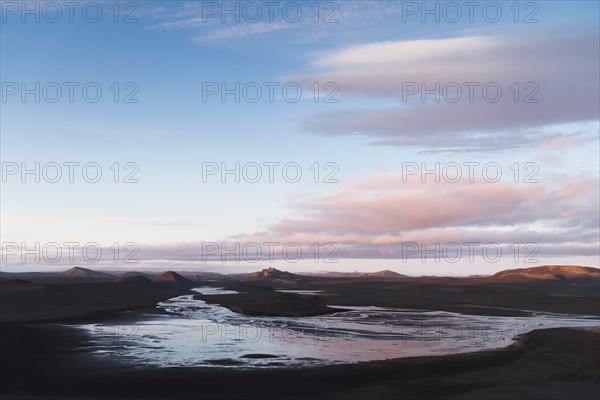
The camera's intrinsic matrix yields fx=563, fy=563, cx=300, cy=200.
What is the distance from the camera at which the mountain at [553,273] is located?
145000 millimetres

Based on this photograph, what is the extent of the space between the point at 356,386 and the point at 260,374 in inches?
173

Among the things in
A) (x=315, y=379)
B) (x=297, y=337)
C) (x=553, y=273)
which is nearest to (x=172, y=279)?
A: (x=553, y=273)

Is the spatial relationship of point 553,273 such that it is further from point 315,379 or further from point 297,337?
point 315,379

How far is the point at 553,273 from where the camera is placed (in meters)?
156

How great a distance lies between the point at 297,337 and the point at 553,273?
138609mm

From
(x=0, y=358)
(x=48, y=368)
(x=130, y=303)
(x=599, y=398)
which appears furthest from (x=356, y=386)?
(x=130, y=303)

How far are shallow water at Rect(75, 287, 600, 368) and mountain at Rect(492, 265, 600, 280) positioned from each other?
97.8 metres

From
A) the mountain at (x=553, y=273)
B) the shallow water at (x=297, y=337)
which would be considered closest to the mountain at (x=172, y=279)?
the shallow water at (x=297, y=337)

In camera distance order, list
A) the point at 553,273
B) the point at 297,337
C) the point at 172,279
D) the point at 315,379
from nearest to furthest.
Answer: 1. the point at 315,379
2. the point at 297,337
3. the point at 172,279
4. the point at 553,273

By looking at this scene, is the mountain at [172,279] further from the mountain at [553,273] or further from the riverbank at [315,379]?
the riverbank at [315,379]

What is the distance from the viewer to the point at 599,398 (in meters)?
21.6

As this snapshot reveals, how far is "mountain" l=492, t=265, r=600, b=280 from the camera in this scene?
145m

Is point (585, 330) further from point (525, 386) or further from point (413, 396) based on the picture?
point (413, 396)

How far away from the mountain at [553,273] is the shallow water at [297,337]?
321 feet
